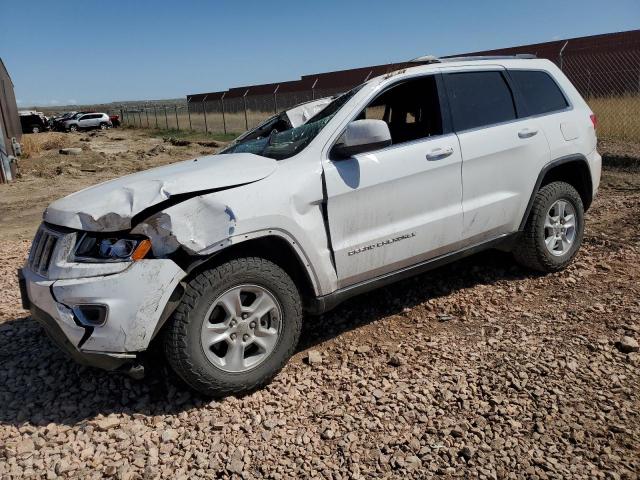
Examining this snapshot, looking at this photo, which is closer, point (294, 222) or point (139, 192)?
point (139, 192)

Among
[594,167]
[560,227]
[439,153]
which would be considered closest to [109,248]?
[439,153]

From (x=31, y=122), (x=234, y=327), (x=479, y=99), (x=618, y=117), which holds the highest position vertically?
(x=31, y=122)

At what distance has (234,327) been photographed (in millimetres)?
3115

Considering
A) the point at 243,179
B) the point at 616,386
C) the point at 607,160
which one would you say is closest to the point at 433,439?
the point at 616,386

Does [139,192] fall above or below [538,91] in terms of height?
below

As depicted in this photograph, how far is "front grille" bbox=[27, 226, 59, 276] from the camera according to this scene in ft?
10.2

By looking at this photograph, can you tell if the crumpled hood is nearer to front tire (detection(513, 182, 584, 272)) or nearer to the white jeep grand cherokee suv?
the white jeep grand cherokee suv

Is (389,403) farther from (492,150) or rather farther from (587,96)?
(587,96)

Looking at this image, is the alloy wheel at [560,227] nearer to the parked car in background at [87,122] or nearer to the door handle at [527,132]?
the door handle at [527,132]

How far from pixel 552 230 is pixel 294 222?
99.1 inches

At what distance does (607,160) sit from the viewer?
31.6 feet

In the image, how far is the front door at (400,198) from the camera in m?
3.42

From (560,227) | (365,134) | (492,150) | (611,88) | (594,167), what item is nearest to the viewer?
(365,134)

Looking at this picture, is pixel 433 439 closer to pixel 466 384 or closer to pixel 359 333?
pixel 466 384
